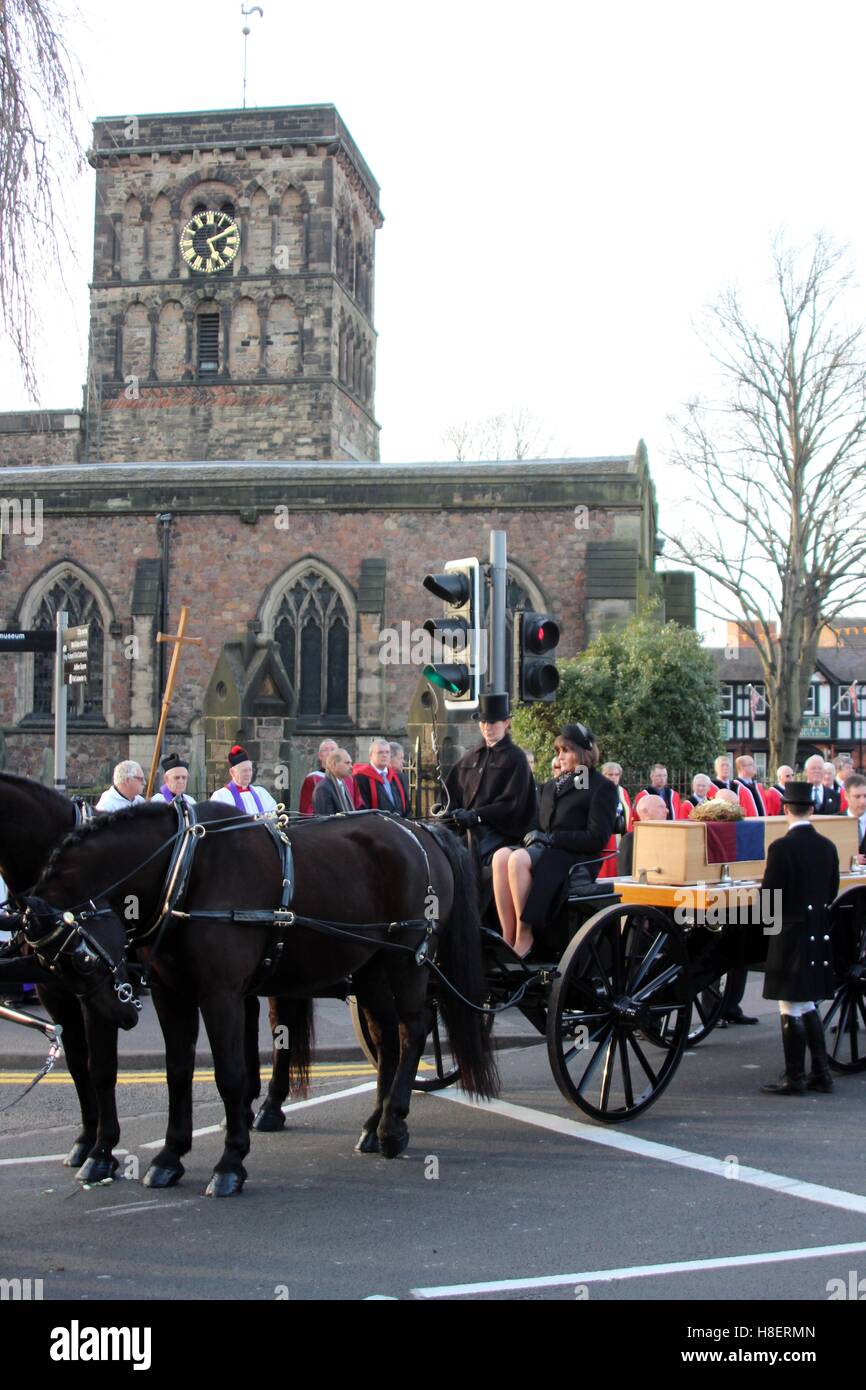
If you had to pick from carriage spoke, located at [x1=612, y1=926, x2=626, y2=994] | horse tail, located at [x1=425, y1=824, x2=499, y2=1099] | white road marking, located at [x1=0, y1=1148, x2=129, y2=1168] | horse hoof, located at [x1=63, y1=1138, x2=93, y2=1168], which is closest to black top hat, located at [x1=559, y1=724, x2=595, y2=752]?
horse tail, located at [x1=425, y1=824, x2=499, y2=1099]

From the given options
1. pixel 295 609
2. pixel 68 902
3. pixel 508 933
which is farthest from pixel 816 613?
pixel 68 902

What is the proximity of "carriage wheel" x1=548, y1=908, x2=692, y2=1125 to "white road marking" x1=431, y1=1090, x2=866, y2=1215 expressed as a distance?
0.17 meters

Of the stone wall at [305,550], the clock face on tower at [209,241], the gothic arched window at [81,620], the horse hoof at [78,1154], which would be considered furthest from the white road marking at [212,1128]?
the clock face on tower at [209,241]

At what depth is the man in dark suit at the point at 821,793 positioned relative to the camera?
526 inches

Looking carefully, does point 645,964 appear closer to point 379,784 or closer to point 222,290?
point 379,784

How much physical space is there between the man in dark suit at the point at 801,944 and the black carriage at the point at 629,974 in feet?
0.68

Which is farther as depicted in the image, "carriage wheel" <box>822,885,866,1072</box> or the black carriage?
"carriage wheel" <box>822,885,866,1072</box>

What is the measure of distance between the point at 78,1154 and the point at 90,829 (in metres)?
1.75

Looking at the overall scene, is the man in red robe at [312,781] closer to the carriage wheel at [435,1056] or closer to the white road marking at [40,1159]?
the carriage wheel at [435,1056]

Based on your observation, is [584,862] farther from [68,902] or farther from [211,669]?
[211,669]

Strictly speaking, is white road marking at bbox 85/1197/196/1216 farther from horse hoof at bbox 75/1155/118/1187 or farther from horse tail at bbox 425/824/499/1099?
horse tail at bbox 425/824/499/1099

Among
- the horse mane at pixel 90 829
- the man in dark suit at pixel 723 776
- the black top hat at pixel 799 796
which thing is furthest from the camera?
the man in dark suit at pixel 723 776

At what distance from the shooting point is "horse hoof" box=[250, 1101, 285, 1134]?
24.6ft

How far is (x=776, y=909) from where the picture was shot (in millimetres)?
8438
